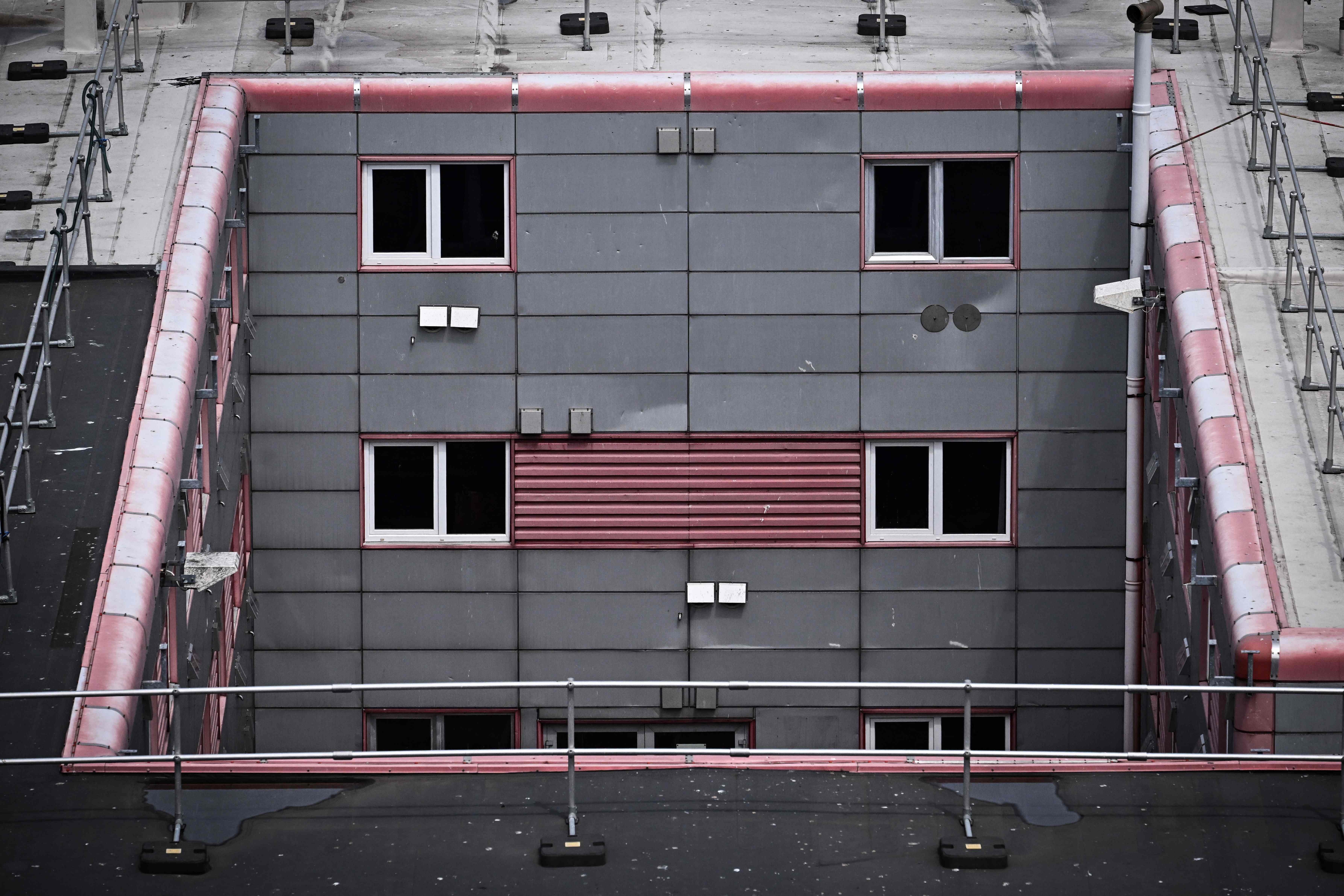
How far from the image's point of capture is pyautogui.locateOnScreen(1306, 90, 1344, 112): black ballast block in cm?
1778

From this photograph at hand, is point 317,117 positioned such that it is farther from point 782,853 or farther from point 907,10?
point 782,853

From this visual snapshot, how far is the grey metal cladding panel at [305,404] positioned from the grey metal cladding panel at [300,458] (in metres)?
0.07

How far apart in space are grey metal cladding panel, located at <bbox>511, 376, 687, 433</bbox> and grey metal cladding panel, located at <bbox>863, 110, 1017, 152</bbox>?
3.03 meters

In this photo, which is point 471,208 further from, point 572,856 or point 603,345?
point 572,856

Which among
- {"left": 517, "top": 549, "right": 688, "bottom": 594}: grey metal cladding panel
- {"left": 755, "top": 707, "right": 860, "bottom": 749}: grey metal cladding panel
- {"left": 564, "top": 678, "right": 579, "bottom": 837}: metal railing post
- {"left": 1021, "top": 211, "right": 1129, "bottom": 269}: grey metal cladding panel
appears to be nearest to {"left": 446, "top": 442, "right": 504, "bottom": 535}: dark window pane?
{"left": 517, "top": 549, "right": 688, "bottom": 594}: grey metal cladding panel

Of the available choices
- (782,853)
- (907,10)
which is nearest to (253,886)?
(782,853)

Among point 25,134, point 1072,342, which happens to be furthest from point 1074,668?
point 25,134

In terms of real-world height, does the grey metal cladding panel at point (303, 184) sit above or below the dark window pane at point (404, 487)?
above

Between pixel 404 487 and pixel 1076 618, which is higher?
pixel 404 487

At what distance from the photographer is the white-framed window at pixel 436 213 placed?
57.7 ft

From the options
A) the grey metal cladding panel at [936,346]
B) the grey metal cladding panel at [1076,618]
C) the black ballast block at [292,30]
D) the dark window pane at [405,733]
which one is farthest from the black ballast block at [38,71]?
the grey metal cladding panel at [1076,618]

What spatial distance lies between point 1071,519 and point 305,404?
766cm

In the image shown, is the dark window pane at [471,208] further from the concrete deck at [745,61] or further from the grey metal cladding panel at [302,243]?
the concrete deck at [745,61]

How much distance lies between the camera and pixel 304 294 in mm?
17500
